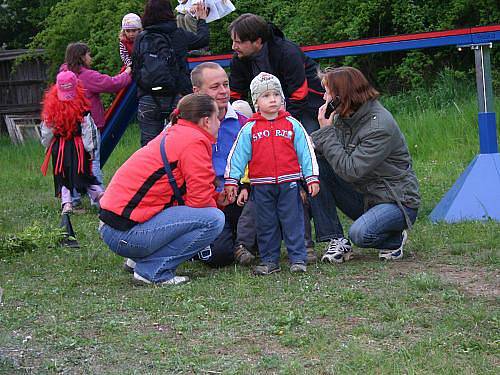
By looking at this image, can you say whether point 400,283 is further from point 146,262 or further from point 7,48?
point 7,48

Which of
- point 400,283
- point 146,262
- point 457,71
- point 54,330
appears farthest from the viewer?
point 457,71

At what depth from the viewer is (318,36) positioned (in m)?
17.3

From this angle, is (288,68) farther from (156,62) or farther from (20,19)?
(20,19)

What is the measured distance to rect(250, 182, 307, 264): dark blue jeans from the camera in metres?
6.12

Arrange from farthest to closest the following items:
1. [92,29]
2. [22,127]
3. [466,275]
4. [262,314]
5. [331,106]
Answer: [22,127]
[92,29]
[331,106]
[466,275]
[262,314]

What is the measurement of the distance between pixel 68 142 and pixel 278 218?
4072mm

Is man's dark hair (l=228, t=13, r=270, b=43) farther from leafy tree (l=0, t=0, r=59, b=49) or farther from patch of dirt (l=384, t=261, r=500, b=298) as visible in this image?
leafy tree (l=0, t=0, r=59, b=49)

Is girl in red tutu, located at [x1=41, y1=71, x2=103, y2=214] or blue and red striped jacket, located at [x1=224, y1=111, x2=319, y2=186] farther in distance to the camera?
girl in red tutu, located at [x1=41, y1=71, x2=103, y2=214]

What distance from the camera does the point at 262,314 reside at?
5.06 m

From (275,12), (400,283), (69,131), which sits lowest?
(400,283)

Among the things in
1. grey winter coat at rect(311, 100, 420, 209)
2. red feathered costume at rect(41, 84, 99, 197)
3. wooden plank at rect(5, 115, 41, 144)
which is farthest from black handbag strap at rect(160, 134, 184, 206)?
wooden plank at rect(5, 115, 41, 144)

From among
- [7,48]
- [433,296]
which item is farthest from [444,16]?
[7,48]

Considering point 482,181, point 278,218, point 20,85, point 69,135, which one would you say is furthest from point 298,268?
point 20,85

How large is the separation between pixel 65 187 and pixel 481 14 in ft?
29.7
